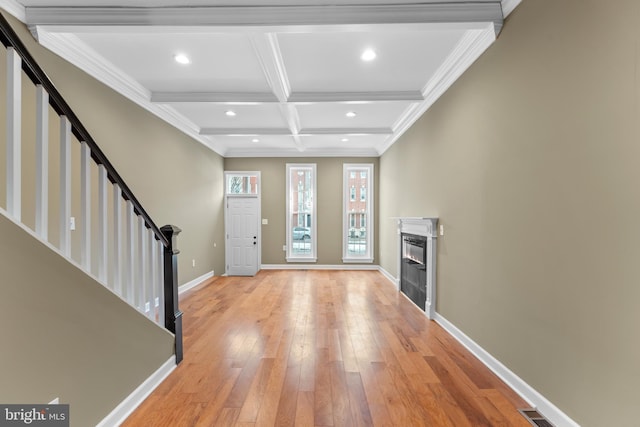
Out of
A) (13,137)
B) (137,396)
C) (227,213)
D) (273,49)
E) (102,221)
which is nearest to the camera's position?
(13,137)

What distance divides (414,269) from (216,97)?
144 inches

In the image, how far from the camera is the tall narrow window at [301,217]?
7.35 meters

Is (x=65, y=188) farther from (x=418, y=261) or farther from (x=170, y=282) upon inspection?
(x=418, y=261)

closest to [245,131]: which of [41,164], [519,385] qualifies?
[41,164]

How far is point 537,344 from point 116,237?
2856 millimetres

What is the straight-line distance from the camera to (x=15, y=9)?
2.38 m

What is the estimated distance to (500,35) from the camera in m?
2.41

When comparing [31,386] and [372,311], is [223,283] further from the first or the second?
[31,386]

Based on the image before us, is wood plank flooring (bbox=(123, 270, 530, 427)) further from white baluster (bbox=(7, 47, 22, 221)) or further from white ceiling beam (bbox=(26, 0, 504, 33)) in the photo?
white ceiling beam (bbox=(26, 0, 504, 33))

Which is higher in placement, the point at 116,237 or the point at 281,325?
the point at 116,237

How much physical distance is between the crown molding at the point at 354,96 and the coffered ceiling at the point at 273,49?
0.01 meters

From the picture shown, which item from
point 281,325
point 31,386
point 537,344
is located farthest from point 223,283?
point 537,344

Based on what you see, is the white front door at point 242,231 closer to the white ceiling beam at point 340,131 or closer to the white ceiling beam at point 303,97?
the white ceiling beam at point 340,131

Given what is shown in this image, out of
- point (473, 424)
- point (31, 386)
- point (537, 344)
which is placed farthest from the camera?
point (537, 344)
